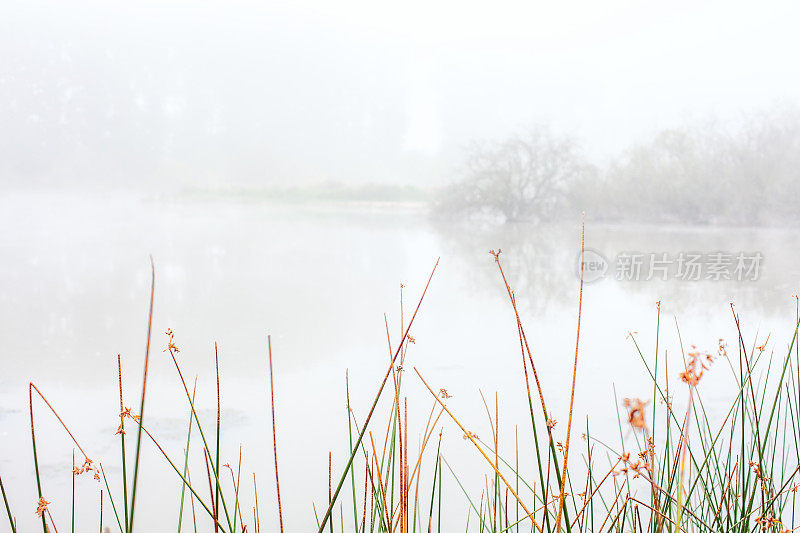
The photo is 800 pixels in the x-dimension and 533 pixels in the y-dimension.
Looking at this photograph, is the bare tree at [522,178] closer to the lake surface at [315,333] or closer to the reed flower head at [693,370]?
the lake surface at [315,333]

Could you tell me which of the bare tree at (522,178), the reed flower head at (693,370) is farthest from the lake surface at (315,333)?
the bare tree at (522,178)

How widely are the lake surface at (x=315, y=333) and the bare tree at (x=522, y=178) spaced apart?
1.43m

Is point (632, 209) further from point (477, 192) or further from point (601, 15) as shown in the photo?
point (601, 15)

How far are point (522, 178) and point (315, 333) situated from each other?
13.6ft

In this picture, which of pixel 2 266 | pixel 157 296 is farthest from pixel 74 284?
pixel 2 266

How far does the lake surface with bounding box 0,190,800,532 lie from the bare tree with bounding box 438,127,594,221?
143cm

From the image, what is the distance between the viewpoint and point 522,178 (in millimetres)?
5770

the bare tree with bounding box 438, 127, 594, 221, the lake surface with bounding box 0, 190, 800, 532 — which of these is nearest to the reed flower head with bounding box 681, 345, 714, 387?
the lake surface with bounding box 0, 190, 800, 532

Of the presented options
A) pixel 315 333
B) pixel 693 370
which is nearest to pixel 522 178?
pixel 315 333

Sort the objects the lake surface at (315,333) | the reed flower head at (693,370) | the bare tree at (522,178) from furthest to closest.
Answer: the bare tree at (522,178), the lake surface at (315,333), the reed flower head at (693,370)

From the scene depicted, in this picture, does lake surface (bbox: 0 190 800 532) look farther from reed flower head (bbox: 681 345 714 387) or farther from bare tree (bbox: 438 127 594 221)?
bare tree (bbox: 438 127 594 221)

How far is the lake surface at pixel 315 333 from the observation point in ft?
3.60

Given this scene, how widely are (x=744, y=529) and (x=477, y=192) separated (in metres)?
5.52

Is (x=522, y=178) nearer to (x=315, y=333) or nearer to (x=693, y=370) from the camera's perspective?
(x=315, y=333)
